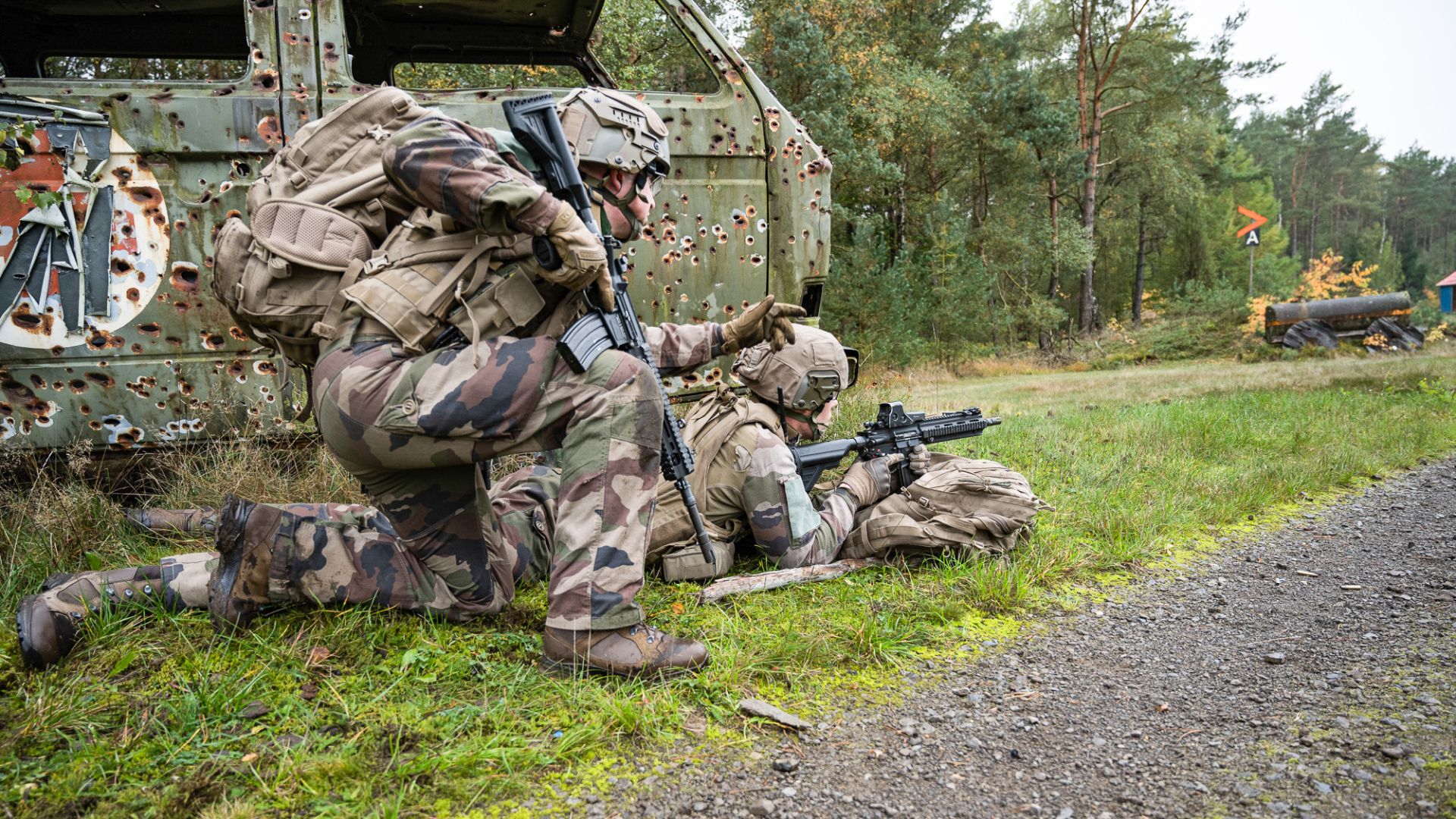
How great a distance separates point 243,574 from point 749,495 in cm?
166

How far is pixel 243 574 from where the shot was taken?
2377 mm

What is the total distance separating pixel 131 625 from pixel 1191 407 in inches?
271

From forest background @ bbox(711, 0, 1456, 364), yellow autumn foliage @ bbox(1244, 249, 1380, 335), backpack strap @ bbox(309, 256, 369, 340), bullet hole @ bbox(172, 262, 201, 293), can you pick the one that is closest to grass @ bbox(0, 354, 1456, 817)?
bullet hole @ bbox(172, 262, 201, 293)

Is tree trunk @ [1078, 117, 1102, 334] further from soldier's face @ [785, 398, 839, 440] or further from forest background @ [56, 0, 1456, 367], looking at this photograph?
soldier's face @ [785, 398, 839, 440]

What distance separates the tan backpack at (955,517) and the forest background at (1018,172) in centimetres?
918

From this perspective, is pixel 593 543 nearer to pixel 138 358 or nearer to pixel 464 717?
pixel 464 717

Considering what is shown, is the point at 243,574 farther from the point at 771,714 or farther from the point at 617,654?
the point at 771,714

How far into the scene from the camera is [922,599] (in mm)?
2748

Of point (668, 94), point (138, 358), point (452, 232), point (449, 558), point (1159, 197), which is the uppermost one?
point (1159, 197)

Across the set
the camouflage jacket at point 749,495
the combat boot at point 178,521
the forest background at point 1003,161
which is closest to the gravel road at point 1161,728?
the camouflage jacket at point 749,495

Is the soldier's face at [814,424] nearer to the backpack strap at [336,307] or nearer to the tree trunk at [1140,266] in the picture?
the backpack strap at [336,307]

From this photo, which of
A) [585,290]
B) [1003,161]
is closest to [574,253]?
[585,290]

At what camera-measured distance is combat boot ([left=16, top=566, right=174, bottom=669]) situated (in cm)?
222

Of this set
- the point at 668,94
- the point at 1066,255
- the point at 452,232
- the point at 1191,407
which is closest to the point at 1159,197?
the point at 1066,255
